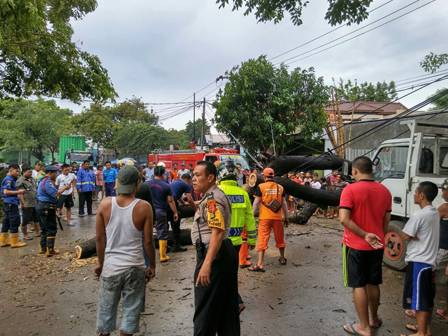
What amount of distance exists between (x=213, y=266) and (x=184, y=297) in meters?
A: 2.28

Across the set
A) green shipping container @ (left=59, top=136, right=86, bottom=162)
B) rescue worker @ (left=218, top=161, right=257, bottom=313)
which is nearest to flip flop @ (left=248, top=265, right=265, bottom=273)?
rescue worker @ (left=218, top=161, right=257, bottom=313)

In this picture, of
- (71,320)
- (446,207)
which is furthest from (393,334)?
(71,320)

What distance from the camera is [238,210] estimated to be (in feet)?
13.6

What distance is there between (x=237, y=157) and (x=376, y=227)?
1283cm

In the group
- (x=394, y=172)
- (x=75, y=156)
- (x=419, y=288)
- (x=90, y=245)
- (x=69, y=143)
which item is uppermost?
(x=69, y=143)

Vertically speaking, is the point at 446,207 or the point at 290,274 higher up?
the point at 446,207

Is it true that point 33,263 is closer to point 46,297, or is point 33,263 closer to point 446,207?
point 46,297

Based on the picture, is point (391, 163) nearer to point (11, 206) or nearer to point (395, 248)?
point (395, 248)

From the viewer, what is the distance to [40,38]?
7852 mm

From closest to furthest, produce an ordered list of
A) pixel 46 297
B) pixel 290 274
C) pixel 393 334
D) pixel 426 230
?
1. pixel 426 230
2. pixel 393 334
3. pixel 46 297
4. pixel 290 274

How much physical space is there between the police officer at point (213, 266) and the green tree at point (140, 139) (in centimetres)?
3014

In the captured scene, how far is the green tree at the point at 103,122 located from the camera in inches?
1339

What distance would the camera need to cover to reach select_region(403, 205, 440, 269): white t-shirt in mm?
3225

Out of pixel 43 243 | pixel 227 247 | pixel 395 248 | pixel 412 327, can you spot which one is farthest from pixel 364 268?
pixel 43 243
